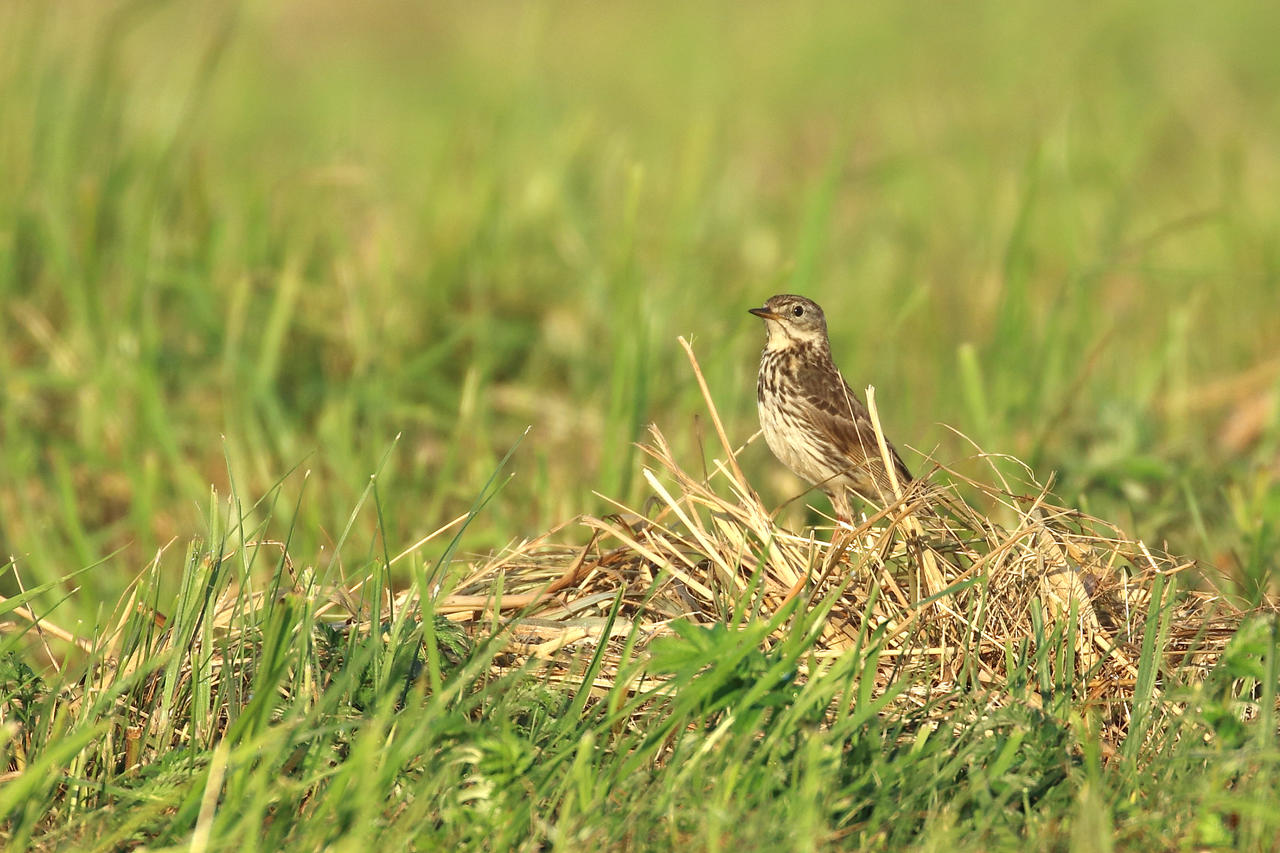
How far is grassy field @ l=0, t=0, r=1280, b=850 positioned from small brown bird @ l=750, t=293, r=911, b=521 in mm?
319

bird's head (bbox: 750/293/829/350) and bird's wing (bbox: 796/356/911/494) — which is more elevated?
bird's head (bbox: 750/293/829/350)

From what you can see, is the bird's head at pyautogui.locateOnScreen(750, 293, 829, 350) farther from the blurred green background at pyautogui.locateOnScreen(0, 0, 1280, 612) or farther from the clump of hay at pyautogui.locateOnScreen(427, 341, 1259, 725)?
the clump of hay at pyautogui.locateOnScreen(427, 341, 1259, 725)

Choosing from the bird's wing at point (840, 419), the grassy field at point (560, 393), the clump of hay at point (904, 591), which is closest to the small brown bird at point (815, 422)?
the bird's wing at point (840, 419)

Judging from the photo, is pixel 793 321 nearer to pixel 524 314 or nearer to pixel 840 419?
pixel 840 419

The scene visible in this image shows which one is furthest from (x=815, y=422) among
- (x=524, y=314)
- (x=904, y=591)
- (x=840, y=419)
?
(x=524, y=314)

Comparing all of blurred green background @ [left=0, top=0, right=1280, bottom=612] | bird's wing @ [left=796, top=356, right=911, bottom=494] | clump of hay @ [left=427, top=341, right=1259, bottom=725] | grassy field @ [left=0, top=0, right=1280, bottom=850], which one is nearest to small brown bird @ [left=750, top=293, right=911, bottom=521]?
bird's wing @ [left=796, top=356, right=911, bottom=494]

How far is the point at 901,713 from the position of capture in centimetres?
336

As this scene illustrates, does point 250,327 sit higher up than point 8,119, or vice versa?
point 8,119

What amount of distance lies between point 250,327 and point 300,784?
3.84 m

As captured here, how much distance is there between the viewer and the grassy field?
304 cm

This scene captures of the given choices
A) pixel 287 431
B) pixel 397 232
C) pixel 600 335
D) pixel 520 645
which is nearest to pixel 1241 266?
pixel 600 335

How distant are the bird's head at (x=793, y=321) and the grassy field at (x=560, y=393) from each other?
1.30 feet

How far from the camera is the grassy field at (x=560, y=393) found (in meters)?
3.04

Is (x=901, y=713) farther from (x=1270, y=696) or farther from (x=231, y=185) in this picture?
(x=231, y=185)
